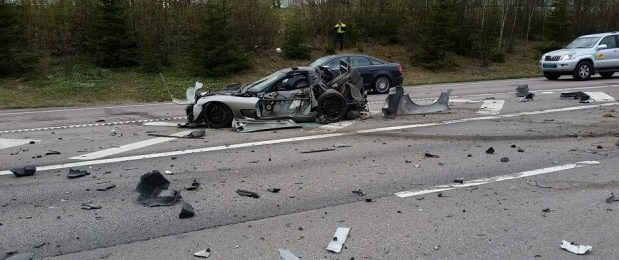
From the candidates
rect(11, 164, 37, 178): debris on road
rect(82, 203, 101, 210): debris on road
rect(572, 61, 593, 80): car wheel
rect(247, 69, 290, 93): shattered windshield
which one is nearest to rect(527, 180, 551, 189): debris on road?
rect(82, 203, 101, 210): debris on road

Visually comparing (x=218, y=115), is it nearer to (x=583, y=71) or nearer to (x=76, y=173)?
(x=76, y=173)

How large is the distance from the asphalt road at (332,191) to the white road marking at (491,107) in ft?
3.76

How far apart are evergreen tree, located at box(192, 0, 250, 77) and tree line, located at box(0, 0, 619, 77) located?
5 centimetres

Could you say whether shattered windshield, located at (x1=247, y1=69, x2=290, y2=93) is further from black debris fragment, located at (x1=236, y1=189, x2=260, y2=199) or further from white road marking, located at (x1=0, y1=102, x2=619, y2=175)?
black debris fragment, located at (x1=236, y1=189, x2=260, y2=199)

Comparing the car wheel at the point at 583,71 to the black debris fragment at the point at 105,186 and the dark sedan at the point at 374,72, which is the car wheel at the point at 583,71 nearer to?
the dark sedan at the point at 374,72

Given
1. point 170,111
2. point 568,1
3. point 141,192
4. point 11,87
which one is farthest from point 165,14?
point 568,1

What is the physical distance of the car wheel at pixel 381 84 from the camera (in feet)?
63.0

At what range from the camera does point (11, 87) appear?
21297 millimetres

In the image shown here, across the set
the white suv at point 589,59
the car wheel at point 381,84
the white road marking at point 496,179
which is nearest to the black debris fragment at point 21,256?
the white road marking at point 496,179

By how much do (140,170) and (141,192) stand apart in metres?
1.53

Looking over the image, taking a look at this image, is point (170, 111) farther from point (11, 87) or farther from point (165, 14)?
point (165, 14)

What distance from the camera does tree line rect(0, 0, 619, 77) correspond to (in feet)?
78.9

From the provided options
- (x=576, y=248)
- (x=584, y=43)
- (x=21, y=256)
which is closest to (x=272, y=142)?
(x=21, y=256)

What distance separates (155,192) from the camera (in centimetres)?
636
